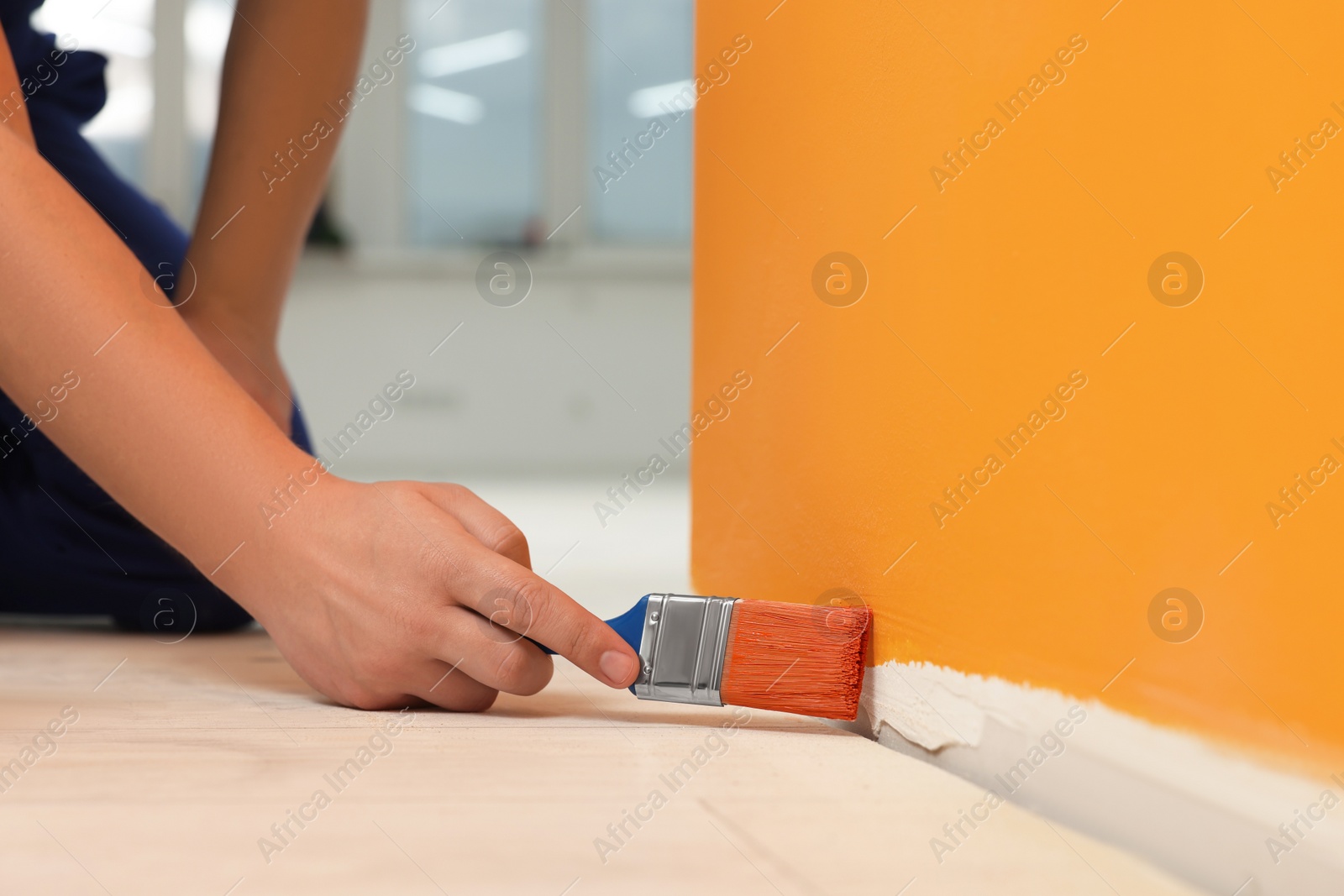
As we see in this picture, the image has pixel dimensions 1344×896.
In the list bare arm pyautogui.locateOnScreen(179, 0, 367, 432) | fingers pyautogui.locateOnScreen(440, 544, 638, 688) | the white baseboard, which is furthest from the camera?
bare arm pyautogui.locateOnScreen(179, 0, 367, 432)

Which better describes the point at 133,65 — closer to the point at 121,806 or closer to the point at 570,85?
the point at 570,85

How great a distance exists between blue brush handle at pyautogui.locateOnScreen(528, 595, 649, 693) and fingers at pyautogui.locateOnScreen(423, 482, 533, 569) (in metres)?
0.05

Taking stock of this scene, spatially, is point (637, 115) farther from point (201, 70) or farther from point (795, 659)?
point (795, 659)

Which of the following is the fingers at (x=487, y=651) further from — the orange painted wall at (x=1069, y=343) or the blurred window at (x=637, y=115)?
the blurred window at (x=637, y=115)

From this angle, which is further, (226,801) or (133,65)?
(133,65)

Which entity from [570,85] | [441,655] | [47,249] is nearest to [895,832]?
[441,655]

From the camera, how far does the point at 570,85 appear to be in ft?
14.6

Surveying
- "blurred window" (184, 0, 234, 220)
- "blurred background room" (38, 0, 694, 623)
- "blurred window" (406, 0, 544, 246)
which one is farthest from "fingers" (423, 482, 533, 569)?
"blurred window" (184, 0, 234, 220)

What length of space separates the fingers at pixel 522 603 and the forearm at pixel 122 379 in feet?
0.38

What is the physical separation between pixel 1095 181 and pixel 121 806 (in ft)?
1.49

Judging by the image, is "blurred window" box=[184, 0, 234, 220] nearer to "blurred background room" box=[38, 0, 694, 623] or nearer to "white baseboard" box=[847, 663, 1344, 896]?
"blurred background room" box=[38, 0, 694, 623]

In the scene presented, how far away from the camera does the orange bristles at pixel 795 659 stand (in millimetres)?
555

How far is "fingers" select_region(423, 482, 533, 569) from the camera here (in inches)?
22.3

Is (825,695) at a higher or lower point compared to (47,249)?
lower
